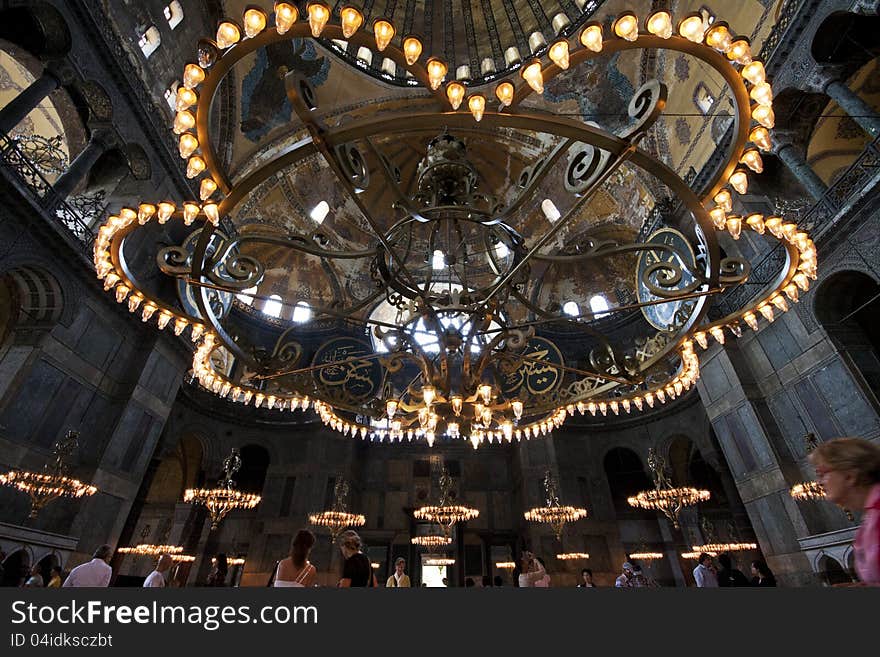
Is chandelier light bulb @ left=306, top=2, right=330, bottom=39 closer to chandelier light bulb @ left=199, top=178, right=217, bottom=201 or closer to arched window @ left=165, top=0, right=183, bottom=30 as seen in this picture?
chandelier light bulb @ left=199, top=178, right=217, bottom=201

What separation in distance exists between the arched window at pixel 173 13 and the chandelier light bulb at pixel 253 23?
11.2 metres

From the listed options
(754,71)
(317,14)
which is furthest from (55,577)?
(754,71)

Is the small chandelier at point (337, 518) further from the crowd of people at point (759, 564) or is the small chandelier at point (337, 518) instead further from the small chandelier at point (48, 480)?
the small chandelier at point (48, 480)

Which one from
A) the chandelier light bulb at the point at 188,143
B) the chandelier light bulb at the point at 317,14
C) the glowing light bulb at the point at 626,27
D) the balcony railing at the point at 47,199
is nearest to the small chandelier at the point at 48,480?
the balcony railing at the point at 47,199

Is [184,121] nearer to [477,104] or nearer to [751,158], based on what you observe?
[477,104]

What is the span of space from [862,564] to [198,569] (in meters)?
17.4

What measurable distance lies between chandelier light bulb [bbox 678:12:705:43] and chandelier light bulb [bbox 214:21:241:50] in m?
2.59

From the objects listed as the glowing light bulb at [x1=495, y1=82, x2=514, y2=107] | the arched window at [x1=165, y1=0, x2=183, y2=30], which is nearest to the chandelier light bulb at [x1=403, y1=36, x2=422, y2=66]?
the glowing light bulb at [x1=495, y1=82, x2=514, y2=107]

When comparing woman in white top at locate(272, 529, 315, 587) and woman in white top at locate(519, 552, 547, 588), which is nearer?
woman in white top at locate(272, 529, 315, 587)

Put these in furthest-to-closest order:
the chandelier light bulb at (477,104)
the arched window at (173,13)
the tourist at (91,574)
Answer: the arched window at (173,13)
the tourist at (91,574)
the chandelier light bulb at (477,104)

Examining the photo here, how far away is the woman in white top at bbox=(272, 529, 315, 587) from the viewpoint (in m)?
3.44

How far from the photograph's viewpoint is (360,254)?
13.6 feet

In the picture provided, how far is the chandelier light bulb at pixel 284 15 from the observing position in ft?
7.52

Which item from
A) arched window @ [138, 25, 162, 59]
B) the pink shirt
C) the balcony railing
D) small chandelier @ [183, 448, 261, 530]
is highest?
arched window @ [138, 25, 162, 59]
